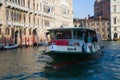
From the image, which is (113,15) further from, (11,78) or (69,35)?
(11,78)

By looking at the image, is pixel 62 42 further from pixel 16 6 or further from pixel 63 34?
pixel 16 6

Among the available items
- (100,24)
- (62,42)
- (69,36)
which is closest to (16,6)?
(69,36)

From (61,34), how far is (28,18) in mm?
23584

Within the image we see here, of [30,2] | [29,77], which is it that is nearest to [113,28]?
[30,2]

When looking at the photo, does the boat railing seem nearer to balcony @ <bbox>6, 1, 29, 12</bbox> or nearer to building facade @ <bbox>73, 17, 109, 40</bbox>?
balcony @ <bbox>6, 1, 29, 12</bbox>

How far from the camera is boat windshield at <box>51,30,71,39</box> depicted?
15.7 m

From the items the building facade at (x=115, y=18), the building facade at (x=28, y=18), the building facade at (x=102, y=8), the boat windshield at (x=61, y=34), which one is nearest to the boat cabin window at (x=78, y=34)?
the boat windshield at (x=61, y=34)

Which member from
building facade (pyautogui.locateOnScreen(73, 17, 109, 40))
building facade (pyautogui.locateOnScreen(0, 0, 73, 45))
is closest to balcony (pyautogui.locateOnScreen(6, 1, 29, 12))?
building facade (pyautogui.locateOnScreen(0, 0, 73, 45))

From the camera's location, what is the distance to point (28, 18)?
128 ft

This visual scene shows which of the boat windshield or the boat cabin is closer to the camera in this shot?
the boat cabin

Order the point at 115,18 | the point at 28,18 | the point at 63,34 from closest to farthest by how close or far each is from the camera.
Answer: the point at 63,34, the point at 28,18, the point at 115,18

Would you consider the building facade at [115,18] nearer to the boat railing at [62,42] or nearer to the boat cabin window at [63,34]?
the boat cabin window at [63,34]

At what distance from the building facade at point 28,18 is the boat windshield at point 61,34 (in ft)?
52.4

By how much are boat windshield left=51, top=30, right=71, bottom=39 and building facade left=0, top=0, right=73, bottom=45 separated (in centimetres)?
1596
